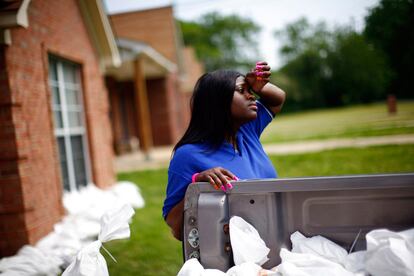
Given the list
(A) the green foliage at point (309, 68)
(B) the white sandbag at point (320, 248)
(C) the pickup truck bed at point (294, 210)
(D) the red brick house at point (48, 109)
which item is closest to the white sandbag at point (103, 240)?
(C) the pickup truck bed at point (294, 210)

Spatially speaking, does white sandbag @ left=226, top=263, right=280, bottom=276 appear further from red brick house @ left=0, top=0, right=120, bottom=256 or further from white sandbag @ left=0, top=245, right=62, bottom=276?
red brick house @ left=0, top=0, right=120, bottom=256

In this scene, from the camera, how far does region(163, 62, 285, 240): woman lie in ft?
6.70

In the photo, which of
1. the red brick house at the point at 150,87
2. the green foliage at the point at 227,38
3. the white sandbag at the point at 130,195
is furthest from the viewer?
the green foliage at the point at 227,38

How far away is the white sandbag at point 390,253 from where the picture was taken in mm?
1411

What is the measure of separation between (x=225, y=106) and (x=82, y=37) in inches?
262

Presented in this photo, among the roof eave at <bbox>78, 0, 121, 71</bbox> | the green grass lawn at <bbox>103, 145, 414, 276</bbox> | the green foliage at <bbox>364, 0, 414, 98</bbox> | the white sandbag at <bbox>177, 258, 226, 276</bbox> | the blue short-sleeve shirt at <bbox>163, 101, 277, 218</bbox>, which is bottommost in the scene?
the green grass lawn at <bbox>103, 145, 414, 276</bbox>

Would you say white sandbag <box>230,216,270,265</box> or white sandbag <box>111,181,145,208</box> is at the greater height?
white sandbag <box>230,216,270,265</box>

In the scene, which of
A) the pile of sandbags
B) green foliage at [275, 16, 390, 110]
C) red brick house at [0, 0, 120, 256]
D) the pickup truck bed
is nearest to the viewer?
the pickup truck bed

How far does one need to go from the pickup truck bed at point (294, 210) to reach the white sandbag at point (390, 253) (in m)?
0.15

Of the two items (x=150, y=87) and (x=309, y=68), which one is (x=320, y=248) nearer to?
(x=150, y=87)

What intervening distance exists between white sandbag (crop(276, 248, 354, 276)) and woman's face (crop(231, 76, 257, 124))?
857mm

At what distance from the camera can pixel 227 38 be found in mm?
66000

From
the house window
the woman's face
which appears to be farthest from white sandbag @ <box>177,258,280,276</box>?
the house window

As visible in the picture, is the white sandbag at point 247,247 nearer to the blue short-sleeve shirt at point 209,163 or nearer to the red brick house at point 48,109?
the blue short-sleeve shirt at point 209,163
